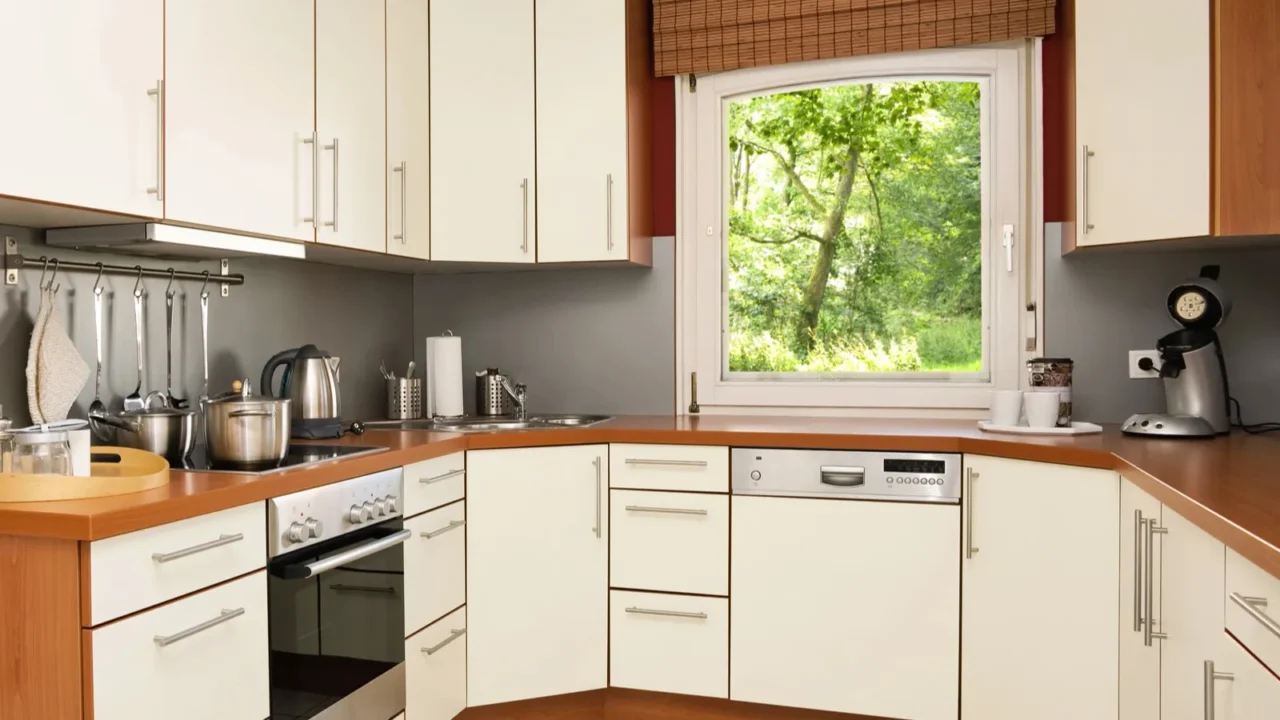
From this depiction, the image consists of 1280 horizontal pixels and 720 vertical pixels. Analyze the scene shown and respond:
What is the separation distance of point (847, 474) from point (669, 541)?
529 millimetres

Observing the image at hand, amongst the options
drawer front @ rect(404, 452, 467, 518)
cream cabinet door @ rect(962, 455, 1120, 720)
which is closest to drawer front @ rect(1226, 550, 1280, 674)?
cream cabinet door @ rect(962, 455, 1120, 720)

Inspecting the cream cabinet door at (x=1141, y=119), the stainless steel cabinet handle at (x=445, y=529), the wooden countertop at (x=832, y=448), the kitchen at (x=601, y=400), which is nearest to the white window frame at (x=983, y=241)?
the kitchen at (x=601, y=400)

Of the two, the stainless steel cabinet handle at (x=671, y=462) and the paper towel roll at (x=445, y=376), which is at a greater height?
the paper towel roll at (x=445, y=376)

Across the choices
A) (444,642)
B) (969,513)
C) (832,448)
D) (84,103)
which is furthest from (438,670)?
(84,103)

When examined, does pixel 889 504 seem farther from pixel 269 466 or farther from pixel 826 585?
pixel 269 466

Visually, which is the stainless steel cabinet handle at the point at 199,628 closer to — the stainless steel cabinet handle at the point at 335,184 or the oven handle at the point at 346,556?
the oven handle at the point at 346,556

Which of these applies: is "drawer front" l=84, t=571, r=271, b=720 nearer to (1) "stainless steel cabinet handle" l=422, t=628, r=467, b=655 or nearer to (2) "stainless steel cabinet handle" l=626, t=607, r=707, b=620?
(1) "stainless steel cabinet handle" l=422, t=628, r=467, b=655

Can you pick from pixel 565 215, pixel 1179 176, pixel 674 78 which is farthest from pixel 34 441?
pixel 1179 176

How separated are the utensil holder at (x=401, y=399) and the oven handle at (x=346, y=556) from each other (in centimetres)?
87

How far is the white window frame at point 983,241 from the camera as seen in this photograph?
2900mm

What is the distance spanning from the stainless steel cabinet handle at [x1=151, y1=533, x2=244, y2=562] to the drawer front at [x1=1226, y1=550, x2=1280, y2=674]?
1.61 m

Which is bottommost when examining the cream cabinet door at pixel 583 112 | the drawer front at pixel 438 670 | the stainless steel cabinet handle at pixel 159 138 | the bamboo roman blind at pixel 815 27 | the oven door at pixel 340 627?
the drawer front at pixel 438 670

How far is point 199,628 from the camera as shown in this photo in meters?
1.58

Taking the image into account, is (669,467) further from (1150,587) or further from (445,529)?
(1150,587)
